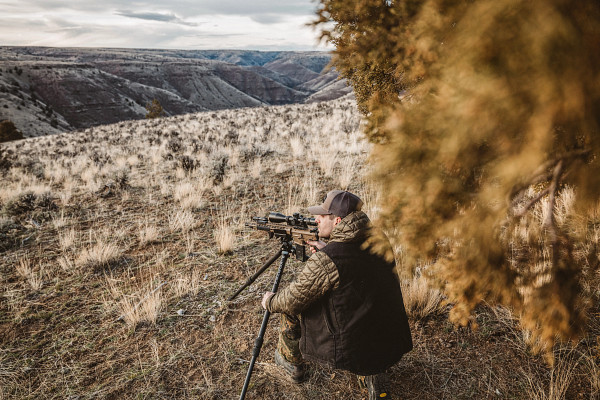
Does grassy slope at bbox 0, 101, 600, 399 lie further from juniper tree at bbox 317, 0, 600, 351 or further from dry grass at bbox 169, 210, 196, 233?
juniper tree at bbox 317, 0, 600, 351

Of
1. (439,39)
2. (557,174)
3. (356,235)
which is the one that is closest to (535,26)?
(439,39)

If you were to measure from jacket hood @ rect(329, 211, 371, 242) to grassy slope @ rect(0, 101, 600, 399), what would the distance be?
150 centimetres

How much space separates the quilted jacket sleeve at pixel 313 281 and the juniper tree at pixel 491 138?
0.73m

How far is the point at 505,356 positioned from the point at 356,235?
1.99 metres

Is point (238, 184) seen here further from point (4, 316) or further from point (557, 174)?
point (557, 174)

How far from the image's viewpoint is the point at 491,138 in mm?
1069

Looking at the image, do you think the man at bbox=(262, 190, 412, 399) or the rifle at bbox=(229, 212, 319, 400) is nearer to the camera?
the man at bbox=(262, 190, 412, 399)

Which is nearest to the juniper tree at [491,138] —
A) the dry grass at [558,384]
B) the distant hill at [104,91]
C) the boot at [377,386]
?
the boot at [377,386]

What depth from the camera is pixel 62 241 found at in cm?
573

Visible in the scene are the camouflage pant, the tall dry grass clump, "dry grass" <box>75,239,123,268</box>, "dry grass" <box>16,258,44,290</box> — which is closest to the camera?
the camouflage pant

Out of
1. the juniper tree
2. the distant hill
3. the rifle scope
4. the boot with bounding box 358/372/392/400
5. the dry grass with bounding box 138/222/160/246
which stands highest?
the distant hill

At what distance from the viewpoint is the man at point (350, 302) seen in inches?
83.8

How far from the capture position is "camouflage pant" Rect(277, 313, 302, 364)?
8.79 ft

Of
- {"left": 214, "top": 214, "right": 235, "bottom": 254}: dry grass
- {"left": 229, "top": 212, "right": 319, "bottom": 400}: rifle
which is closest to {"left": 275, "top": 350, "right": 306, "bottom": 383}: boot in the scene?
{"left": 229, "top": 212, "right": 319, "bottom": 400}: rifle
